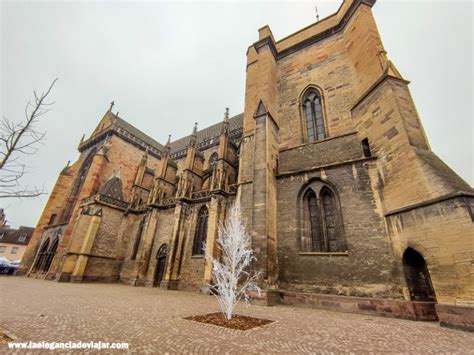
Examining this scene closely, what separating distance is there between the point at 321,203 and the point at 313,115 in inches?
231

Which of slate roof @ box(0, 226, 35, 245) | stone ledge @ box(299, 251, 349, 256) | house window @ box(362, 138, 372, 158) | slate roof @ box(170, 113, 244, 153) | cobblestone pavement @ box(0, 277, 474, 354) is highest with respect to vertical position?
slate roof @ box(170, 113, 244, 153)

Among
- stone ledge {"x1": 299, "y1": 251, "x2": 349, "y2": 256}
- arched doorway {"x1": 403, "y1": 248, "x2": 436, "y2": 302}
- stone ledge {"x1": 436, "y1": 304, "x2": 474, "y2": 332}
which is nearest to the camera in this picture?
stone ledge {"x1": 436, "y1": 304, "x2": 474, "y2": 332}

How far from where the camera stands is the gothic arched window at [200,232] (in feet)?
49.2

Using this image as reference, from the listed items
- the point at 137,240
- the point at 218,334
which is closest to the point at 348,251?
the point at 218,334

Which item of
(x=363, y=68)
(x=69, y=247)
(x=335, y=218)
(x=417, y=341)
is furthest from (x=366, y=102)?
(x=69, y=247)

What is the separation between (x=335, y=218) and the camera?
9242 millimetres

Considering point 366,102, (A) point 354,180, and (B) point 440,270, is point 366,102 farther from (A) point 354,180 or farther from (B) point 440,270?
(B) point 440,270

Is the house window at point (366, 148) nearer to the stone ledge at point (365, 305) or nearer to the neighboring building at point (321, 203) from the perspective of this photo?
the neighboring building at point (321, 203)

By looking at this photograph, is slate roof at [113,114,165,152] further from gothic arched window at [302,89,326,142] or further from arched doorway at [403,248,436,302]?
arched doorway at [403,248,436,302]

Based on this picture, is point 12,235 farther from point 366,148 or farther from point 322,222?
point 366,148

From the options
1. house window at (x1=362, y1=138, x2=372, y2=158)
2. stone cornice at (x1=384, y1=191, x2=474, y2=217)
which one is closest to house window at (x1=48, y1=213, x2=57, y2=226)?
house window at (x1=362, y1=138, x2=372, y2=158)

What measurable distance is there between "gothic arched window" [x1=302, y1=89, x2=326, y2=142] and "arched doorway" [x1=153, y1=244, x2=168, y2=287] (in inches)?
537

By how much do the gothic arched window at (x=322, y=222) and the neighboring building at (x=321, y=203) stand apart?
0.05 meters

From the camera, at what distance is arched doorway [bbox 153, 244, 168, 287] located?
52.7 feet
